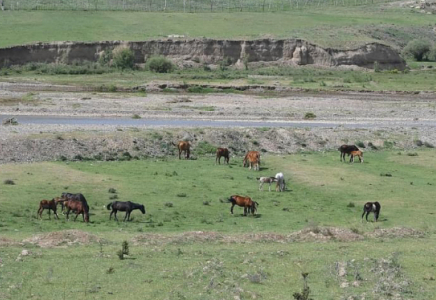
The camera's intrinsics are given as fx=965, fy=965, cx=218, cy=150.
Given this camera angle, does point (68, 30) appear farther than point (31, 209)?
Yes

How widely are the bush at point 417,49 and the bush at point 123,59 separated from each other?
44399 millimetres

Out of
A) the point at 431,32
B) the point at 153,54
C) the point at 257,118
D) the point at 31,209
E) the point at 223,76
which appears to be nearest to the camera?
the point at 31,209

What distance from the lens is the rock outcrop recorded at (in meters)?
123

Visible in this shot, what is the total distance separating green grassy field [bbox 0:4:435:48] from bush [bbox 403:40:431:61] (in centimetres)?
388

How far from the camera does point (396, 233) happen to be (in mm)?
31969

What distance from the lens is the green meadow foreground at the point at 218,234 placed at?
2350 cm

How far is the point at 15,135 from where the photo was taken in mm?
52188

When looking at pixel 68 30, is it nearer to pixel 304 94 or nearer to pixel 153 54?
pixel 153 54

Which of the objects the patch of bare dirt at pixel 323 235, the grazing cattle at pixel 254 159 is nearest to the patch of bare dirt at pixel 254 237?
the patch of bare dirt at pixel 323 235

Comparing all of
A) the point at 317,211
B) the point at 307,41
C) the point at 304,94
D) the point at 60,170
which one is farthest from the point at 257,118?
the point at 307,41

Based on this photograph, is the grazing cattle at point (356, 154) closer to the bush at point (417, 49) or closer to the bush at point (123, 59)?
the bush at point (123, 59)

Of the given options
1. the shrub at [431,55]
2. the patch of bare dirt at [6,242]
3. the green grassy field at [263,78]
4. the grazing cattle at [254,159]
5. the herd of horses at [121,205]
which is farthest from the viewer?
the shrub at [431,55]

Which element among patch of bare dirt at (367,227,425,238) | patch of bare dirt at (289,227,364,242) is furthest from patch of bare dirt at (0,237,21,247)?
patch of bare dirt at (367,227,425,238)

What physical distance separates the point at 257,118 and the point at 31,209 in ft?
132
